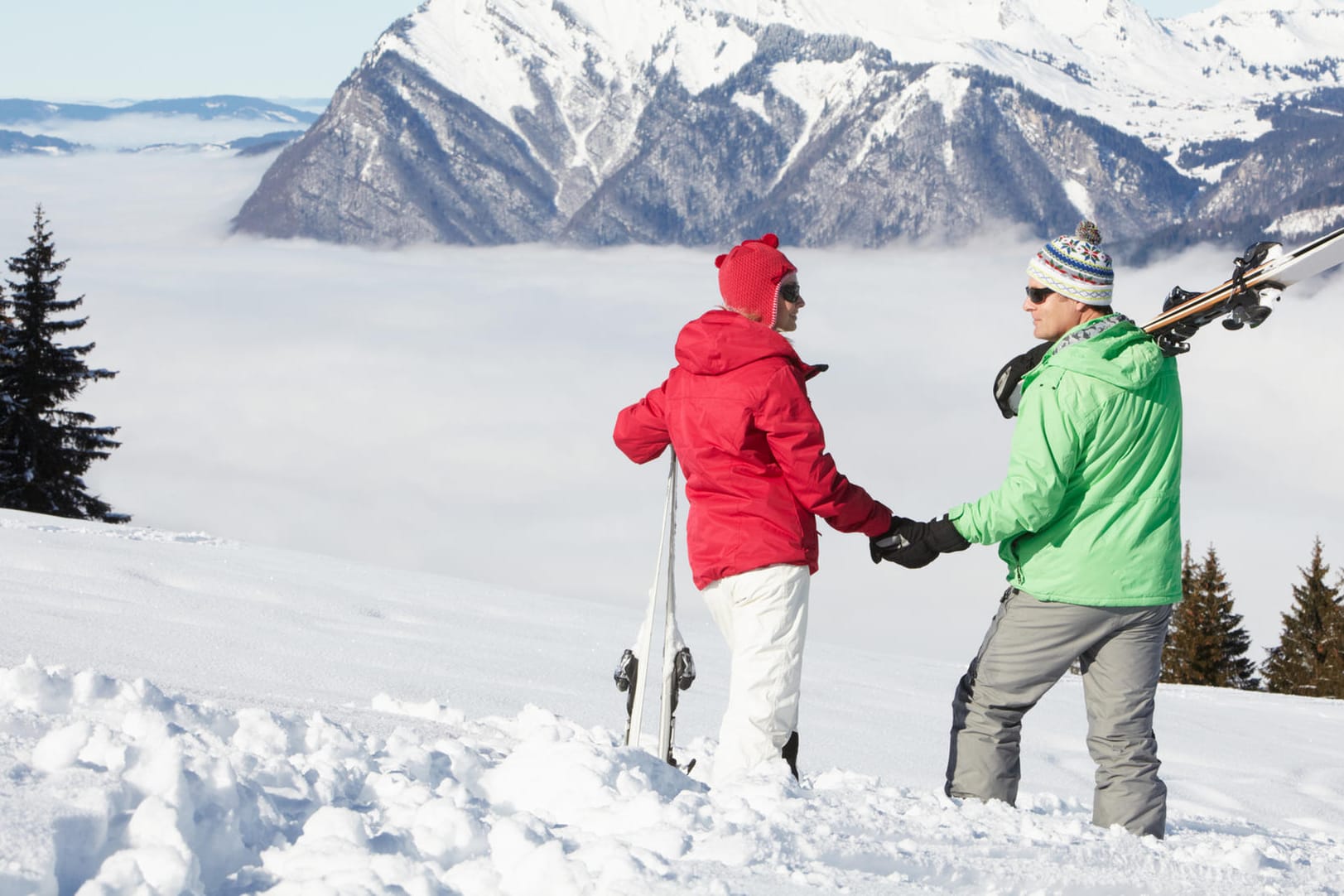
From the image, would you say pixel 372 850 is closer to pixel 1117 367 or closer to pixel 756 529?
pixel 756 529

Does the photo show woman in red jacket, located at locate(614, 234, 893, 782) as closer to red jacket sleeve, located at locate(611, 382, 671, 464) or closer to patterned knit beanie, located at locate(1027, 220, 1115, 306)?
red jacket sleeve, located at locate(611, 382, 671, 464)

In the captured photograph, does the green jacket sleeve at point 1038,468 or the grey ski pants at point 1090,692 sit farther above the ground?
the green jacket sleeve at point 1038,468

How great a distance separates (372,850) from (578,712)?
403 cm

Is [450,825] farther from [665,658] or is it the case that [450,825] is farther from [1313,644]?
[1313,644]

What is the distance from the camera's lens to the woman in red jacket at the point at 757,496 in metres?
4.16

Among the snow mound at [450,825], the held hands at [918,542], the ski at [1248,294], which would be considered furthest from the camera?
the ski at [1248,294]

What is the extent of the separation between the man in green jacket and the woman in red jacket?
1.17 feet

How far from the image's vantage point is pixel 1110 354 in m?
4.04

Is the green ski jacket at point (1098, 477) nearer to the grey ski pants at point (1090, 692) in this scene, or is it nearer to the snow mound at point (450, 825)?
the grey ski pants at point (1090, 692)

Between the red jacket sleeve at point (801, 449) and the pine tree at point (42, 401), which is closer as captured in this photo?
the red jacket sleeve at point (801, 449)

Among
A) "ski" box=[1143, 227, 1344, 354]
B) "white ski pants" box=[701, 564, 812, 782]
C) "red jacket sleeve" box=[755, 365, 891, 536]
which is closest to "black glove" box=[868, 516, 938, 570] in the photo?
"red jacket sleeve" box=[755, 365, 891, 536]

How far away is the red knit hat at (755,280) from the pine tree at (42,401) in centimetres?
2590

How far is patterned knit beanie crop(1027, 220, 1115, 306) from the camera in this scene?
13.8 feet

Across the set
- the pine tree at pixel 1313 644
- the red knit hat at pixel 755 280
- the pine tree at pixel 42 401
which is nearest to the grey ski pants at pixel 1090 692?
the red knit hat at pixel 755 280
